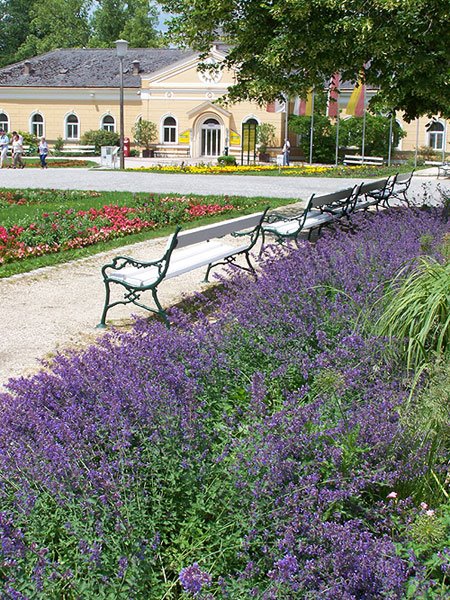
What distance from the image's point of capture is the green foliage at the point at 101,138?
170 feet

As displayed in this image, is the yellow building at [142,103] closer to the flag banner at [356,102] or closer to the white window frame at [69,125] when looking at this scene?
the white window frame at [69,125]

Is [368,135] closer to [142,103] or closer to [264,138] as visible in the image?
[264,138]

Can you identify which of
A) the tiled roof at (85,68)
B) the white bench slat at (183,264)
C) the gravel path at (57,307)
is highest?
the tiled roof at (85,68)

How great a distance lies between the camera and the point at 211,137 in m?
51.7

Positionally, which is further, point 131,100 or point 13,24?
point 13,24

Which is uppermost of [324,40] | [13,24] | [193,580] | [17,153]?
[13,24]

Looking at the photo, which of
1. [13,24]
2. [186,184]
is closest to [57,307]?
[186,184]

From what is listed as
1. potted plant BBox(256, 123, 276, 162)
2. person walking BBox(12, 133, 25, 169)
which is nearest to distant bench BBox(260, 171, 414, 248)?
person walking BBox(12, 133, 25, 169)

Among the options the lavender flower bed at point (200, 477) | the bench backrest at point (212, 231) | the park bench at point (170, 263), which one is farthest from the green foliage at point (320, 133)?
the lavender flower bed at point (200, 477)

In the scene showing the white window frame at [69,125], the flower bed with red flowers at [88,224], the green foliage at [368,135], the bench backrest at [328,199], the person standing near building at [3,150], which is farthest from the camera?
the white window frame at [69,125]

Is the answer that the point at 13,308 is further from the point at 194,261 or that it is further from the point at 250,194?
the point at 250,194

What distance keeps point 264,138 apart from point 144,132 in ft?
25.8

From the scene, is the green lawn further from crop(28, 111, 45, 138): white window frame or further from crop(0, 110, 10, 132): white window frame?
crop(0, 110, 10, 132): white window frame

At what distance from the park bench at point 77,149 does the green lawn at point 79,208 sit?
3291 cm
